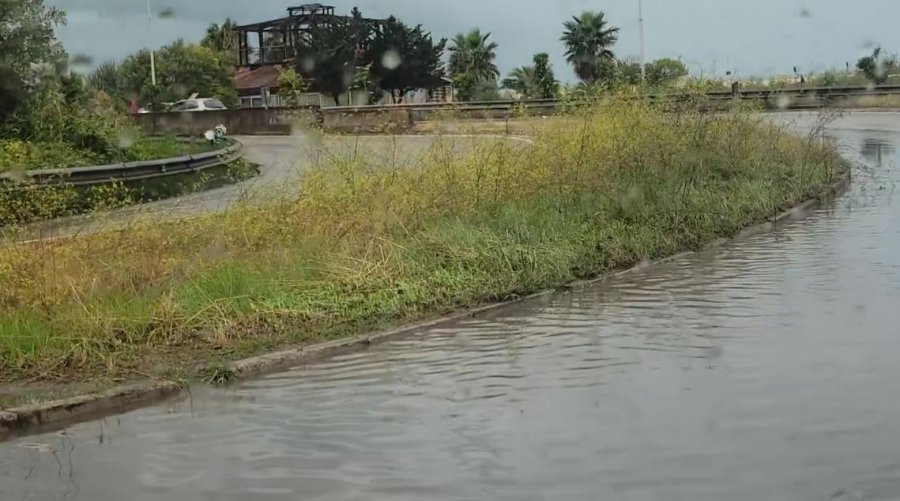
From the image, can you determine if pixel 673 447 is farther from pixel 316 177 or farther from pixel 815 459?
pixel 316 177

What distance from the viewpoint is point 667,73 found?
22.1 m

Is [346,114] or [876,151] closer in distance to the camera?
[876,151]

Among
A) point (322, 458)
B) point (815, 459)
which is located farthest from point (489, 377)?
point (815, 459)

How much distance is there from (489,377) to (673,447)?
1.88 meters

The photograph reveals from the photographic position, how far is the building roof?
2928 inches

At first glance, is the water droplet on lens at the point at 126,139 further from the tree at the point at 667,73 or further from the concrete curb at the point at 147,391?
the concrete curb at the point at 147,391

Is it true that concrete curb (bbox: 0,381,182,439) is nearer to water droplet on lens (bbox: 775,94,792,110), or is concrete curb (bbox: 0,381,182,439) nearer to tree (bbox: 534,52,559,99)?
water droplet on lens (bbox: 775,94,792,110)

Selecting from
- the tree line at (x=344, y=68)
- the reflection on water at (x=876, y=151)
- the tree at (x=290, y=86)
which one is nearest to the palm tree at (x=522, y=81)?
the tree line at (x=344, y=68)

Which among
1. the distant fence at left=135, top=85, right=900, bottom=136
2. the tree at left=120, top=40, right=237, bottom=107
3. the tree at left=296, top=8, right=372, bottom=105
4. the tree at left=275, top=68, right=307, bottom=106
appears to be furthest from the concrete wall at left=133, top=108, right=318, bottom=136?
the tree at left=120, top=40, right=237, bottom=107

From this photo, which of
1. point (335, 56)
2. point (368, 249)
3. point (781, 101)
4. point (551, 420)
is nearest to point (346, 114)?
point (781, 101)

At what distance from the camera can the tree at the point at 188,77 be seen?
6731 cm

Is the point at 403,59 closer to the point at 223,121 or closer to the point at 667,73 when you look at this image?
the point at 223,121

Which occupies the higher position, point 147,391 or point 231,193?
point 231,193

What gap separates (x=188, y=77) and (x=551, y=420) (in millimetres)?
66503
